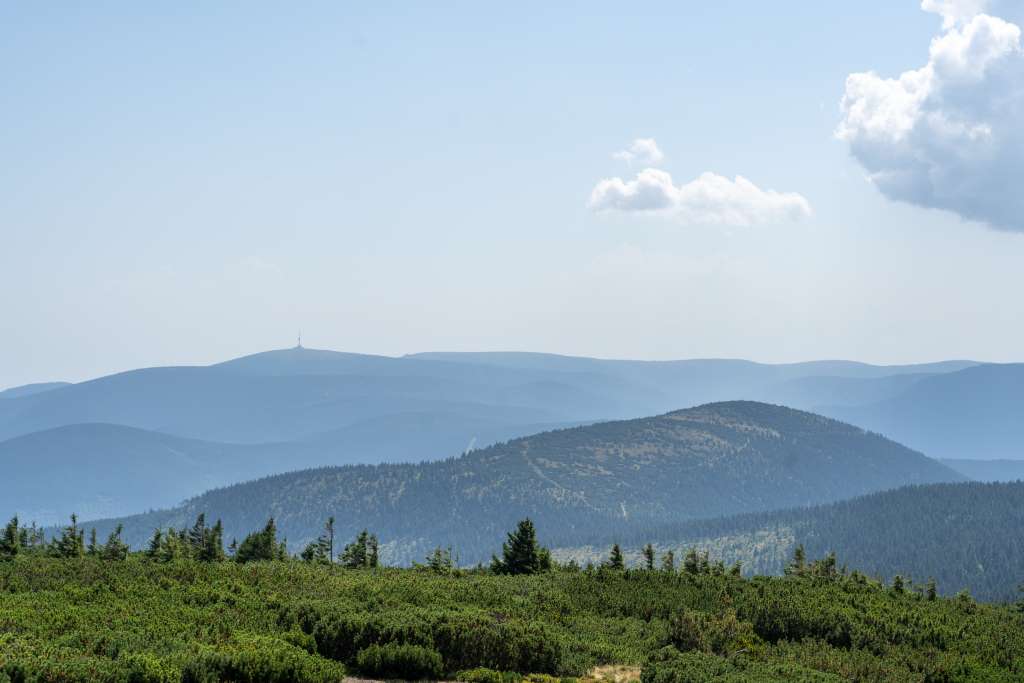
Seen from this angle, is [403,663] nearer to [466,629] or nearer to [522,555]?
[466,629]

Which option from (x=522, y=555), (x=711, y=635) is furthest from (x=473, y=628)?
(x=522, y=555)

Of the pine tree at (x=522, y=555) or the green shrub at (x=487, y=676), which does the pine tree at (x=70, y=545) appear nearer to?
the pine tree at (x=522, y=555)

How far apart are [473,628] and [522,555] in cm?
3468

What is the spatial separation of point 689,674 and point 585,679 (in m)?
4.59

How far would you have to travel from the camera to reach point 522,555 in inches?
2756

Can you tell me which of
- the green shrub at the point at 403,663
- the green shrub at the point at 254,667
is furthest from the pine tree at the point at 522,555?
the green shrub at the point at 254,667

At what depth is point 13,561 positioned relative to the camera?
59.2 m

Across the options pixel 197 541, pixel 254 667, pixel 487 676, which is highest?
pixel 254 667

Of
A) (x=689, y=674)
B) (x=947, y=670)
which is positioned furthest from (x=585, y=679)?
(x=947, y=670)

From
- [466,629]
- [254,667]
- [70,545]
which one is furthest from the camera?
[70,545]

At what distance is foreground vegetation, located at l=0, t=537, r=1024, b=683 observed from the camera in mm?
31344

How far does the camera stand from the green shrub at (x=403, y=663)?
33.6 m

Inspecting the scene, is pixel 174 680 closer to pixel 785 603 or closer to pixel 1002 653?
pixel 785 603

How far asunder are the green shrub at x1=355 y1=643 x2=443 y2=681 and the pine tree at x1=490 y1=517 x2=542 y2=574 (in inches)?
1395
